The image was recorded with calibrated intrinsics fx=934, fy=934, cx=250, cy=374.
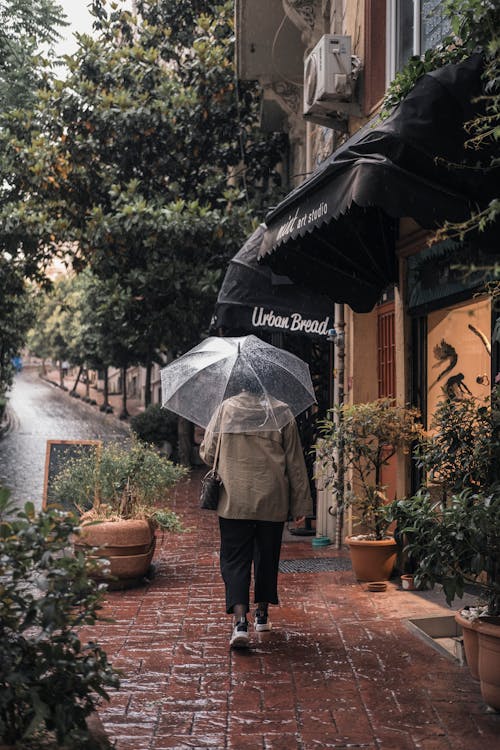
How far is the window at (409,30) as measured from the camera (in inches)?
338

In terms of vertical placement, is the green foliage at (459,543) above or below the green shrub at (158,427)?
below

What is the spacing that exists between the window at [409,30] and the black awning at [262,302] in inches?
99.5

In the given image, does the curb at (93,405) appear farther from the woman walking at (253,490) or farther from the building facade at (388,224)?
the woman walking at (253,490)

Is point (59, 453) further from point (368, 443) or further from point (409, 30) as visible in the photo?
point (409, 30)

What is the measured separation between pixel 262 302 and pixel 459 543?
21.2ft

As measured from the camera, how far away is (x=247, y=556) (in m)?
6.71

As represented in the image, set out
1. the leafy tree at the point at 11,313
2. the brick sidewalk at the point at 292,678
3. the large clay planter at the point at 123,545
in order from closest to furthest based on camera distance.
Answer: the brick sidewalk at the point at 292,678, the large clay planter at the point at 123,545, the leafy tree at the point at 11,313

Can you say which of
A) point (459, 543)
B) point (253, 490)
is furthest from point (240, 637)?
point (459, 543)

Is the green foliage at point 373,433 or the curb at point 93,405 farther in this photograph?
the curb at point 93,405

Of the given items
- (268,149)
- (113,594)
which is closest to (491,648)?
(113,594)

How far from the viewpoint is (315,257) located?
9.24m

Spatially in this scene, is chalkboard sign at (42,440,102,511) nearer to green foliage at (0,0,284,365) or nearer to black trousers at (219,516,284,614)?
black trousers at (219,516,284,614)

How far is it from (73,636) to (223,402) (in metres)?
3.50

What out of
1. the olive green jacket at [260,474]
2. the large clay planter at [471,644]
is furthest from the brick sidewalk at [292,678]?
the olive green jacket at [260,474]
